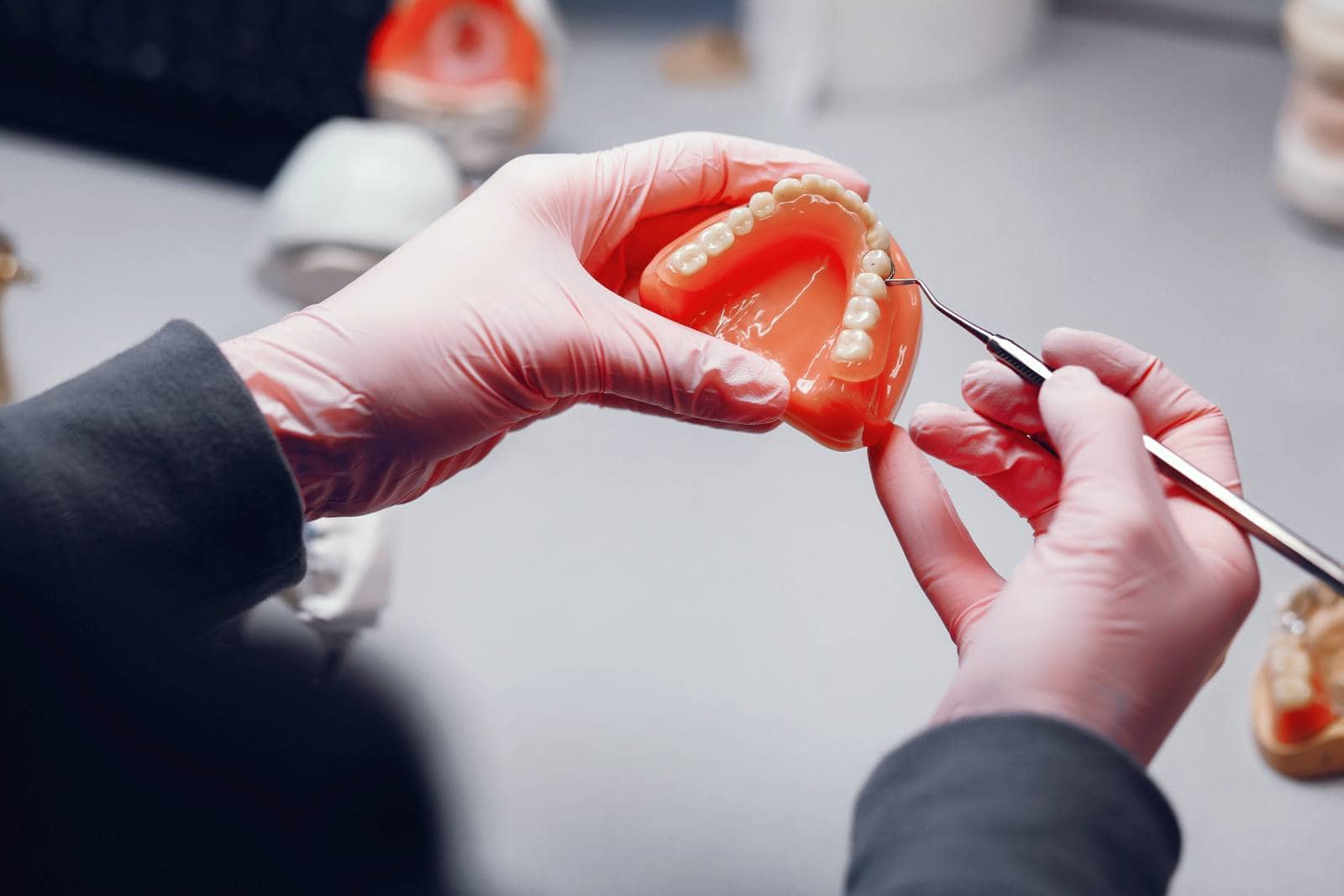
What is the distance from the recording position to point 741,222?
39.9 inches

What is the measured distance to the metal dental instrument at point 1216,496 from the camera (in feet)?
2.58

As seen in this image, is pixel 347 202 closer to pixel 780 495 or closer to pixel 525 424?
pixel 525 424

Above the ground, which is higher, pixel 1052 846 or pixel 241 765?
pixel 1052 846

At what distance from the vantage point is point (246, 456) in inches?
34.3

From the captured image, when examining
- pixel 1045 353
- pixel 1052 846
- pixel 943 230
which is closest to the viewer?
pixel 1052 846

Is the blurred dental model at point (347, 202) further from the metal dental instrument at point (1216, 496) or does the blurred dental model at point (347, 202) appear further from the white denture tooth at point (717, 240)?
the metal dental instrument at point (1216, 496)

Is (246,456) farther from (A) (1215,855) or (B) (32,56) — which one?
(B) (32,56)

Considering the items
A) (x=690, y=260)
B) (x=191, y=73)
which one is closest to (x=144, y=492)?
(x=690, y=260)

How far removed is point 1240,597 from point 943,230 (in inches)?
34.4

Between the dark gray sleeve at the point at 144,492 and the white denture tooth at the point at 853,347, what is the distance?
0.42m

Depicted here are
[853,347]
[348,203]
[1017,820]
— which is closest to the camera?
[1017,820]

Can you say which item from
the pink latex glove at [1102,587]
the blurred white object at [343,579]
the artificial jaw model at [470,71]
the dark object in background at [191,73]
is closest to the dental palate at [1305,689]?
the pink latex glove at [1102,587]

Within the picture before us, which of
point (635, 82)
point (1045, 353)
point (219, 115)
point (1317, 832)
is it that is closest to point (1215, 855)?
point (1317, 832)

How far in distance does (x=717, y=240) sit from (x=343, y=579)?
51 centimetres
